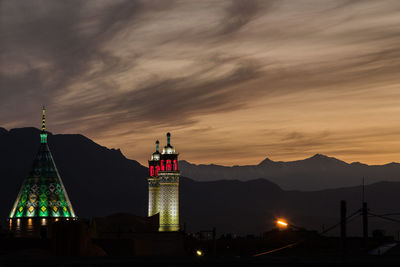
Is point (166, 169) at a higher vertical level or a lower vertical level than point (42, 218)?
higher

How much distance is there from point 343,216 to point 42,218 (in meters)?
35.4

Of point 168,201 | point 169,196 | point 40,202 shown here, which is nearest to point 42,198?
point 40,202

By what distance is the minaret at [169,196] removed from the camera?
69275 millimetres

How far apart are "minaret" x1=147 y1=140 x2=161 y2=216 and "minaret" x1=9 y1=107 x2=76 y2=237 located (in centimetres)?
1305

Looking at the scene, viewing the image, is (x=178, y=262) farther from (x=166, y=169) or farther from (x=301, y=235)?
(x=166, y=169)

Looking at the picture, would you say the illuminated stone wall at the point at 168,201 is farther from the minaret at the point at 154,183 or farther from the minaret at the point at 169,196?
the minaret at the point at 154,183

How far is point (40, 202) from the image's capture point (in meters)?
59.5

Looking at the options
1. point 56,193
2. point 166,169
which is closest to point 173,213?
point 166,169

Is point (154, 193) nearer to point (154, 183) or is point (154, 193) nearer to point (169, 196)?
point (154, 183)

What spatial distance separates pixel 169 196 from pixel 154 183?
406 cm

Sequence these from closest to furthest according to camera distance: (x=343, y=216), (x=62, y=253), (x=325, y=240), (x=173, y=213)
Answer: (x=62, y=253) < (x=343, y=216) < (x=325, y=240) < (x=173, y=213)

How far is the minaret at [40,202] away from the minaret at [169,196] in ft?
38.7

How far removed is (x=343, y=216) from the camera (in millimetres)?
29203

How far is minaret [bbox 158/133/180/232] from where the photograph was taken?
227 feet
